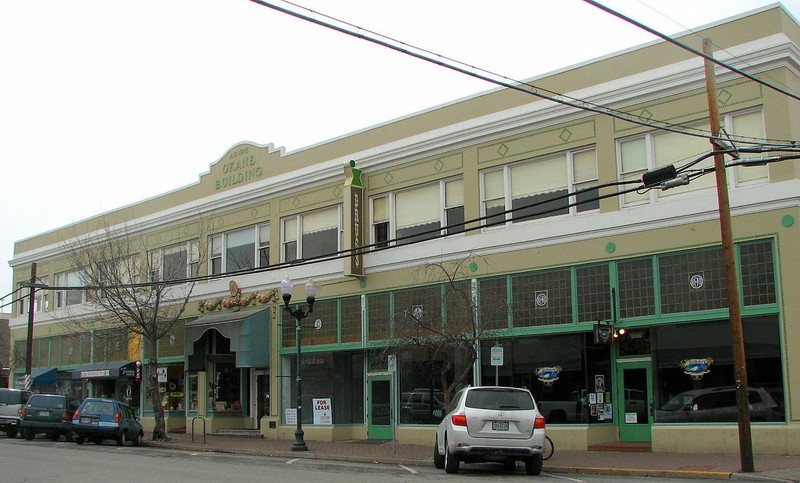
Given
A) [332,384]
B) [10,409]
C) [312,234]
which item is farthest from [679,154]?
[10,409]

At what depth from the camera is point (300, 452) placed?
23047mm

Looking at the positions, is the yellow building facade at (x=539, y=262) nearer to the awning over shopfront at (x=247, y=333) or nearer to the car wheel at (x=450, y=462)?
the awning over shopfront at (x=247, y=333)

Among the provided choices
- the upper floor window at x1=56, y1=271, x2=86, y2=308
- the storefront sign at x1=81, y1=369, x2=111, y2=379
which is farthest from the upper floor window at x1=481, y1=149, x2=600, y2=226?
the upper floor window at x1=56, y1=271, x2=86, y2=308

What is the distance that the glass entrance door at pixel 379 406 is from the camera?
2641 cm

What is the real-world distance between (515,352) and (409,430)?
421 centimetres

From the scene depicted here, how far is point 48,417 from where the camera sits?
28734 mm

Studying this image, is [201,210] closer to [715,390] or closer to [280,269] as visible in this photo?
[280,269]

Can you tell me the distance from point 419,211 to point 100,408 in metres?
11.7

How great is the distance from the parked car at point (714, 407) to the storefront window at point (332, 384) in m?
10.5

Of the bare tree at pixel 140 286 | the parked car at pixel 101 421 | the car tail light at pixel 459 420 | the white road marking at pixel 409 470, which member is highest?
the bare tree at pixel 140 286

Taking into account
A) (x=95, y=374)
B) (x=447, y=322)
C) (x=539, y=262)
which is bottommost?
(x=95, y=374)

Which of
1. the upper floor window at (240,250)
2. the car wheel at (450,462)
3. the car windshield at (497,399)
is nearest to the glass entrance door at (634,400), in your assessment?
the car windshield at (497,399)

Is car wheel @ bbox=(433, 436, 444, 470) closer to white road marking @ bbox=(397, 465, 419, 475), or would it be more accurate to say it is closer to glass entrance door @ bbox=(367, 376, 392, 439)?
white road marking @ bbox=(397, 465, 419, 475)

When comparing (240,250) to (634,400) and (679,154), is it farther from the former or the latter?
(679,154)
